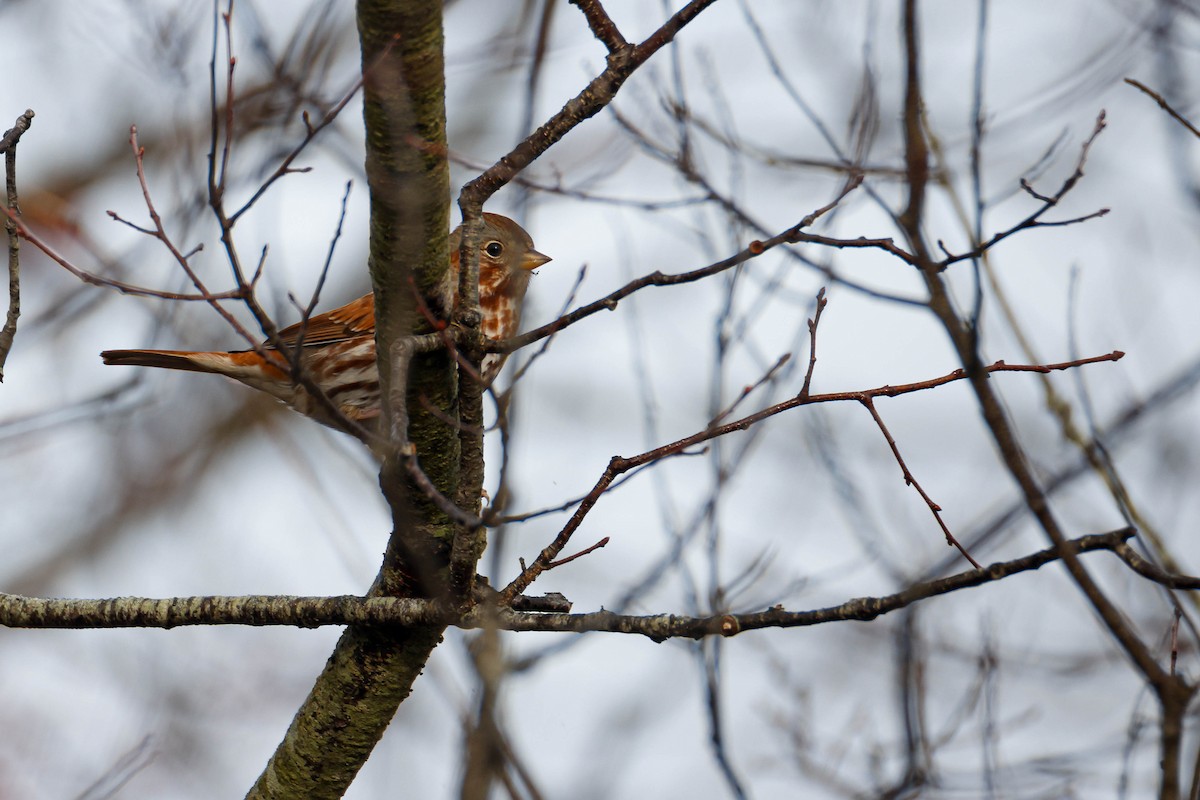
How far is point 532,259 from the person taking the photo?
21.0 feet

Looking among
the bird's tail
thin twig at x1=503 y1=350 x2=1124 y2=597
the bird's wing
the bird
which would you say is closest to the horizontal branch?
thin twig at x1=503 y1=350 x2=1124 y2=597

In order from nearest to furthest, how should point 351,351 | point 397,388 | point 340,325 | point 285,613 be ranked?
point 397,388 → point 285,613 → point 351,351 → point 340,325

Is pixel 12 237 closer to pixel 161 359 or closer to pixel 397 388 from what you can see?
pixel 397 388

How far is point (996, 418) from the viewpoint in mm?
2223

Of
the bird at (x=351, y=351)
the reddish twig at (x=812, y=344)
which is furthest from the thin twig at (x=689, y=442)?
the bird at (x=351, y=351)

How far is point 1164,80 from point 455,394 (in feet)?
10.2

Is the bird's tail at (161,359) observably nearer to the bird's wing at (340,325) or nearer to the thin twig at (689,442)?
the bird's wing at (340,325)

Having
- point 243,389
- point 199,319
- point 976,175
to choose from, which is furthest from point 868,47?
point 243,389

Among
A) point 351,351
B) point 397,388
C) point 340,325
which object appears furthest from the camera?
point 340,325

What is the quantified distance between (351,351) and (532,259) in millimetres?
1084

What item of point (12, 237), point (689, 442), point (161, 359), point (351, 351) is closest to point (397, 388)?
point (689, 442)

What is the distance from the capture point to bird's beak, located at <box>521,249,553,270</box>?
20.8 ft

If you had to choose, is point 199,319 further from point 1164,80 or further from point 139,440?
point 1164,80

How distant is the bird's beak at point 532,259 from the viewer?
6348mm
